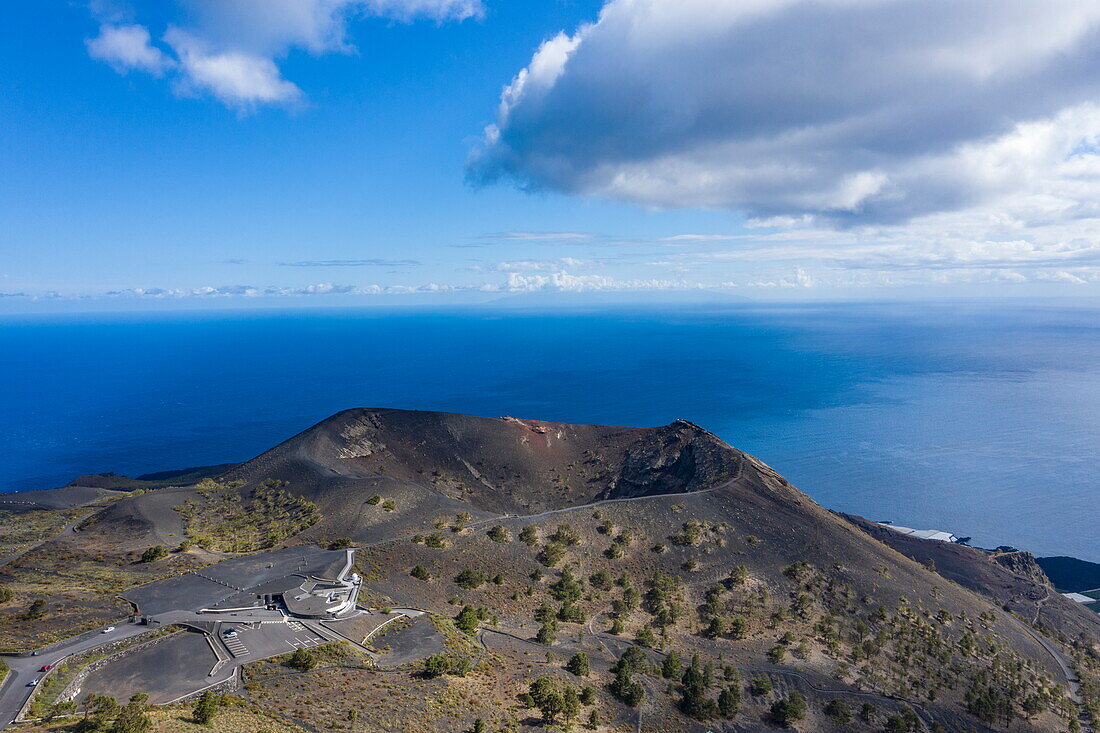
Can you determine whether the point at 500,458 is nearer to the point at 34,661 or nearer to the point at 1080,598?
the point at 34,661

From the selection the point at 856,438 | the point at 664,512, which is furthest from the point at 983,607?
the point at 856,438

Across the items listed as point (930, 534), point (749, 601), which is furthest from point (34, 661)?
point (930, 534)

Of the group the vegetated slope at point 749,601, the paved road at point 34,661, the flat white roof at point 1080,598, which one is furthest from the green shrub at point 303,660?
the flat white roof at point 1080,598

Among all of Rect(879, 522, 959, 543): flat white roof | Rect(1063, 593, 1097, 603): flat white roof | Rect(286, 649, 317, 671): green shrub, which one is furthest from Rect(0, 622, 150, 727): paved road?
Rect(1063, 593, 1097, 603): flat white roof

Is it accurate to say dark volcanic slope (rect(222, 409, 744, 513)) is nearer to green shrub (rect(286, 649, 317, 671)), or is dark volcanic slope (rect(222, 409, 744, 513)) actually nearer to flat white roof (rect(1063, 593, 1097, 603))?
green shrub (rect(286, 649, 317, 671))

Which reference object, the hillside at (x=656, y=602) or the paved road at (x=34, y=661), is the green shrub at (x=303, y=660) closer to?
the hillside at (x=656, y=602)

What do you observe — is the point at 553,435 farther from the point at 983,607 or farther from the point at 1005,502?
the point at 1005,502
